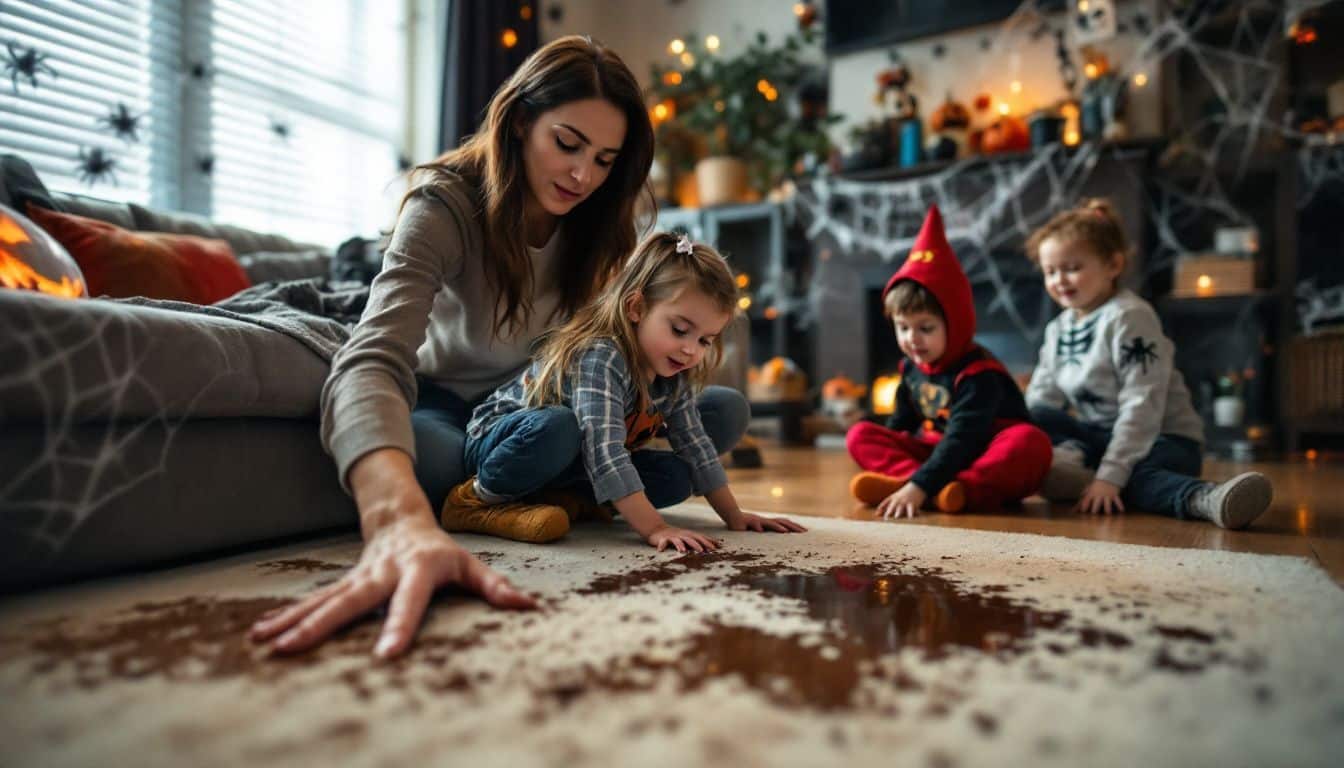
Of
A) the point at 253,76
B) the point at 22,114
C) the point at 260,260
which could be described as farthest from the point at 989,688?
the point at 253,76

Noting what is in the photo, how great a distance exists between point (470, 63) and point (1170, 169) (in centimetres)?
293

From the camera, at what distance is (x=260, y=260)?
1.95 metres

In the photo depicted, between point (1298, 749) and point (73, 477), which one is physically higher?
point (73, 477)

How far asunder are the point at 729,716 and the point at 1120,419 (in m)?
1.45

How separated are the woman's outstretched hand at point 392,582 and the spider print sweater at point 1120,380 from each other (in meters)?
1.36

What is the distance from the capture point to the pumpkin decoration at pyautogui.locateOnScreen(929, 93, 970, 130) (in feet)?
11.8

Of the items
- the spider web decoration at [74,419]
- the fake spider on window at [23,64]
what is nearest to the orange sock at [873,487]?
the spider web decoration at [74,419]

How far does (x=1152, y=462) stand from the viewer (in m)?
1.69

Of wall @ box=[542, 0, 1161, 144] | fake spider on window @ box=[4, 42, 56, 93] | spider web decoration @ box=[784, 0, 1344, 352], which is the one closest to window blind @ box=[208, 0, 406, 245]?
fake spider on window @ box=[4, 42, 56, 93]

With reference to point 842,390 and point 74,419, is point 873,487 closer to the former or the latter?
point 74,419

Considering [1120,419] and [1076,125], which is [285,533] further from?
[1076,125]

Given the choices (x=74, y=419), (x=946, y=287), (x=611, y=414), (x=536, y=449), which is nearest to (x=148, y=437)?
(x=74, y=419)

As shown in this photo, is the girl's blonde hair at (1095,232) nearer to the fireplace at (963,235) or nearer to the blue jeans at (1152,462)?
the blue jeans at (1152,462)

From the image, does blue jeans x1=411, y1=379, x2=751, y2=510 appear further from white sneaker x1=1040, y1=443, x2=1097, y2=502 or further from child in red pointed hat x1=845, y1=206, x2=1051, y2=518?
white sneaker x1=1040, y1=443, x2=1097, y2=502
